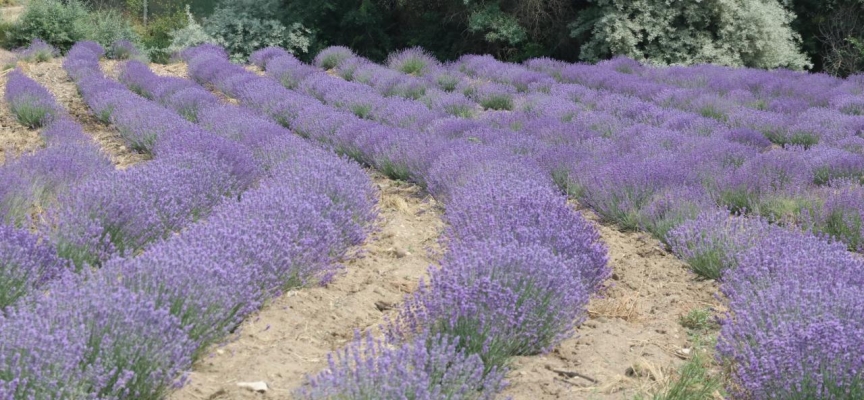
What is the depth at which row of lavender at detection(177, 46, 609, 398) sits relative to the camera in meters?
2.14

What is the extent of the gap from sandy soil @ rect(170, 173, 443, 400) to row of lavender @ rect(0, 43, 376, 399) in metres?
0.07

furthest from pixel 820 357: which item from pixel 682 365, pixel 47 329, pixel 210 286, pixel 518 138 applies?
pixel 518 138

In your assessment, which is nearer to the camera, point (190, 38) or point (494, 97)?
point (494, 97)

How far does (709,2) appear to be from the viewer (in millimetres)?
11945

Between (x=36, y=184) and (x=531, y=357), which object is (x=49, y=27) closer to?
(x=36, y=184)

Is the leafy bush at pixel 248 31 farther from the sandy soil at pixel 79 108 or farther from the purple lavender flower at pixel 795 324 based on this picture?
the purple lavender flower at pixel 795 324

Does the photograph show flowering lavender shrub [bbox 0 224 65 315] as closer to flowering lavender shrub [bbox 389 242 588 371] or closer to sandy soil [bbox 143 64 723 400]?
sandy soil [bbox 143 64 723 400]

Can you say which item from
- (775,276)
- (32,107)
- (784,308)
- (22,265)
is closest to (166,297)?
(22,265)

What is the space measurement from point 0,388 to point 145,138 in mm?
4323

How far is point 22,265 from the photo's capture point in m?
2.70

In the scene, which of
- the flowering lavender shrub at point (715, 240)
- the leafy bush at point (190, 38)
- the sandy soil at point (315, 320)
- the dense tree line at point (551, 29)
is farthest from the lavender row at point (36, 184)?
the dense tree line at point (551, 29)

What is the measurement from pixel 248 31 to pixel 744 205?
10688 millimetres

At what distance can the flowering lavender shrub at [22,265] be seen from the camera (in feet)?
8.68

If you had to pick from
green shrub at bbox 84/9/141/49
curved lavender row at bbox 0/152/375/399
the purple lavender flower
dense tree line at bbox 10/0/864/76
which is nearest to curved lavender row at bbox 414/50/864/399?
the purple lavender flower
